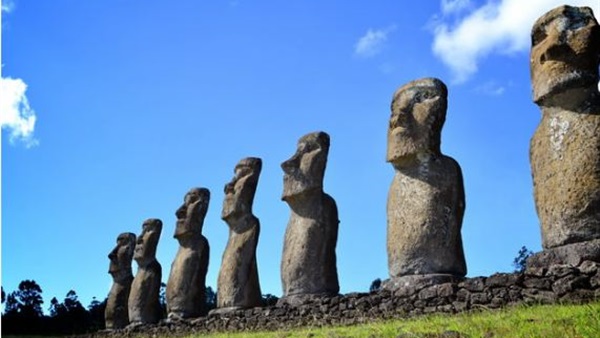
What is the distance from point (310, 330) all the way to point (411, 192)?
3038 mm

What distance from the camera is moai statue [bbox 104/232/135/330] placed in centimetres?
2156

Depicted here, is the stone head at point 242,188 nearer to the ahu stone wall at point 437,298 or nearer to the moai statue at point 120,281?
the ahu stone wall at point 437,298

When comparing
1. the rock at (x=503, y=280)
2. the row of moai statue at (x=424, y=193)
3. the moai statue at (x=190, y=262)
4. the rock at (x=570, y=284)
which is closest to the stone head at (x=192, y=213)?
the moai statue at (x=190, y=262)

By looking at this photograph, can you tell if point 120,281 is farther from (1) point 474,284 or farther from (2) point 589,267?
(2) point 589,267

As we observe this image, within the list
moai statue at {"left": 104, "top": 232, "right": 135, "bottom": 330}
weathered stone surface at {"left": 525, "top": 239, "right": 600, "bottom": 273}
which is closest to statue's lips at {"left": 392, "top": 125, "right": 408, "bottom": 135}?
weathered stone surface at {"left": 525, "top": 239, "right": 600, "bottom": 273}

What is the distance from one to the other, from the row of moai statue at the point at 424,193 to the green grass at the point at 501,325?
1.84 m

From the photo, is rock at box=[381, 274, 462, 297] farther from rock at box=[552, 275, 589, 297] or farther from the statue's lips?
the statue's lips

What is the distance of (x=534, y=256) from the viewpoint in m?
11.2

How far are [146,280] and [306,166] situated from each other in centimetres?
690

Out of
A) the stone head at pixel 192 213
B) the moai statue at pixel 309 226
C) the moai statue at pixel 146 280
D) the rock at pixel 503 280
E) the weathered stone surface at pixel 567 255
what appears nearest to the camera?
the weathered stone surface at pixel 567 255

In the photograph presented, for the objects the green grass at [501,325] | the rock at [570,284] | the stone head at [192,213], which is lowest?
the green grass at [501,325]

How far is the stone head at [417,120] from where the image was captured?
1329 centimetres

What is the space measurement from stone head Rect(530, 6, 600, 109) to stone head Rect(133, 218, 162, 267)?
12.0 meters

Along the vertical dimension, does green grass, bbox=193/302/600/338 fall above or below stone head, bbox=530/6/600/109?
below
